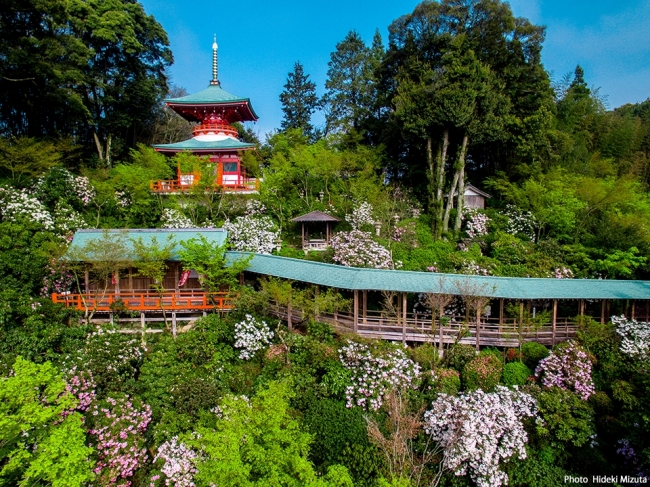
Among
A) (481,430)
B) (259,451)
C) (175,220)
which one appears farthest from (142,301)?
(481,430)

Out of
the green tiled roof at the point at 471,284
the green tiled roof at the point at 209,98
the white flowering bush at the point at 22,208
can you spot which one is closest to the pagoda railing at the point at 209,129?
the green tiled roof at the point at 209,98

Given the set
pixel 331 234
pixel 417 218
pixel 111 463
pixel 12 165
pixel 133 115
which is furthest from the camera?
pixel 133 115

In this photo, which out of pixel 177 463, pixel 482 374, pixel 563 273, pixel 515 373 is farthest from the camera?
pixel 563 273

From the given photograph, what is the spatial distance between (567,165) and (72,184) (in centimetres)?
2817

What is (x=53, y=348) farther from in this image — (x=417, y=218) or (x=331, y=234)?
(x=417, y=218)

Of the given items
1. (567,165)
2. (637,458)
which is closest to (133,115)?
(567,165)

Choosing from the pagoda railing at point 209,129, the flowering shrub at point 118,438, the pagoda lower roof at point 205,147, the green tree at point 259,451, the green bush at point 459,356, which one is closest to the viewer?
the green tree at point 259,451

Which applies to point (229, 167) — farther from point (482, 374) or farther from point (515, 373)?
point (515, 373)

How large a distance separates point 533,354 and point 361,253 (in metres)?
7.68

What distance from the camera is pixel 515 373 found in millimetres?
12148

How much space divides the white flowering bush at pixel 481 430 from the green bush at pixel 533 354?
2.10 metres

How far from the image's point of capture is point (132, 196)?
2105cm

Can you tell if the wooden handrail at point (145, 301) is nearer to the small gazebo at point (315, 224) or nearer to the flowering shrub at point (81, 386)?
the flowering shrub at point (81, 386)

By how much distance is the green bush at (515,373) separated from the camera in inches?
472
